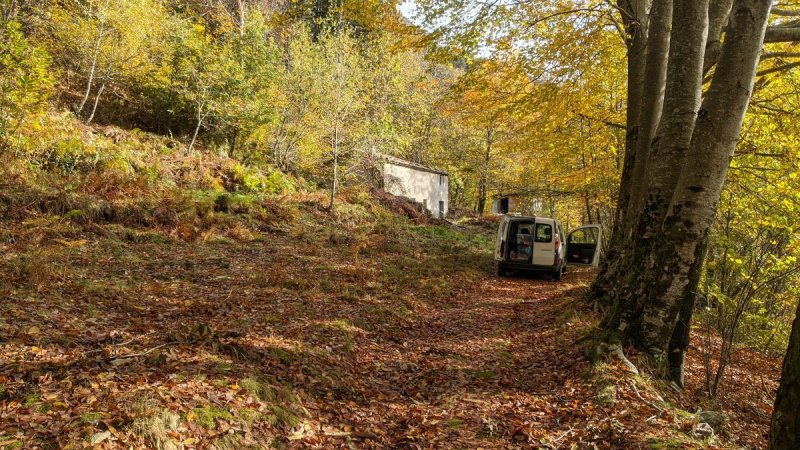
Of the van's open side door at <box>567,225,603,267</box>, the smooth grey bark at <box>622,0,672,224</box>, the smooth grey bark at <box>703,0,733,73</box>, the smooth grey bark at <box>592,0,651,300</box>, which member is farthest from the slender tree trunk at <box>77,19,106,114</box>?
the van's open side door at <box>567,225,603,267</box>

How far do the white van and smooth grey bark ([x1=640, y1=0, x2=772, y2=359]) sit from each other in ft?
27.9

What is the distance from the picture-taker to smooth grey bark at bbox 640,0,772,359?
4348mm

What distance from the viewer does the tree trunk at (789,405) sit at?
2.28 metres

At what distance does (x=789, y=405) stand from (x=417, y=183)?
28.1 m

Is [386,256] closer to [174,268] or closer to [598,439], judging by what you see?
Answer: [174,268]

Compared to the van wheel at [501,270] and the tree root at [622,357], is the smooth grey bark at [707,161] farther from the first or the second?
the van wheel at [501,270]

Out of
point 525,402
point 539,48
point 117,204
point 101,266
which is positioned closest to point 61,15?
point 117,204

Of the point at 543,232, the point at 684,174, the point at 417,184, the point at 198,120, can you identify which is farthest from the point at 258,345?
the point at 417,184

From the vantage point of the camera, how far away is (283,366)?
15.4 ft

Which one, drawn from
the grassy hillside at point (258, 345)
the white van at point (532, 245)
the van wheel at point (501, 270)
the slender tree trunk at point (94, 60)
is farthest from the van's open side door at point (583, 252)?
the slender tree trunk at point (94, 60)

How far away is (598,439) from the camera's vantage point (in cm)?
360

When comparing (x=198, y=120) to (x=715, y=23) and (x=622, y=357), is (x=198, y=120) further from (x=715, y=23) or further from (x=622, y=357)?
(x=622, y=357)

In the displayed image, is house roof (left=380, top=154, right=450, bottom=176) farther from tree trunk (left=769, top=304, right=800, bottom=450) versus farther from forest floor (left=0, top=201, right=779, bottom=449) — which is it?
tree trunk (left=769, top=304, right=800, bottom=450)

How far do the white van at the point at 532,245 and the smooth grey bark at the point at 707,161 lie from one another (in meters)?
8.51
